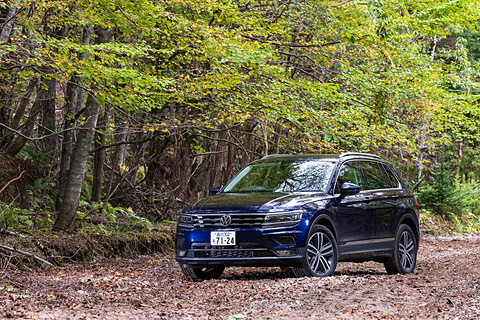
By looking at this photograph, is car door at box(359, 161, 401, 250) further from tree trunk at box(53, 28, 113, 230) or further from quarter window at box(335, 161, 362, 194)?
tree trunk at box(53, 28, 113, 230)

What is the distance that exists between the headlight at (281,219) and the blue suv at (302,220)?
0.04ft

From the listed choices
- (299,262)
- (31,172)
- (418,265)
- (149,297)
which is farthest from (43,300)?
(31,172)

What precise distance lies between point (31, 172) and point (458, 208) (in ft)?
52.4

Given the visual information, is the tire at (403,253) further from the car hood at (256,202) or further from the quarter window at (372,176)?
the car hood at (256,202)

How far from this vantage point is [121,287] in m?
7.86

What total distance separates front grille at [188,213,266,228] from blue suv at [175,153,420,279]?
0.01 meters

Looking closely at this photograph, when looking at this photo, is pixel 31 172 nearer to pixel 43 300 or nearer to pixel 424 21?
pixel 43 300

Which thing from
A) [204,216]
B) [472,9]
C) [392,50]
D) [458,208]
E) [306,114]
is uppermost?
[472,9]

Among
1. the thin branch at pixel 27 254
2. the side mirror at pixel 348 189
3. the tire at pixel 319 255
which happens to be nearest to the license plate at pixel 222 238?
the tire at pixel 319 255

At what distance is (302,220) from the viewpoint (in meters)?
8.27

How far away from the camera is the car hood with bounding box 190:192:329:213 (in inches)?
328

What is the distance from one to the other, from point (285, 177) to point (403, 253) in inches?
106

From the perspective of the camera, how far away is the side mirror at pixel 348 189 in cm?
903

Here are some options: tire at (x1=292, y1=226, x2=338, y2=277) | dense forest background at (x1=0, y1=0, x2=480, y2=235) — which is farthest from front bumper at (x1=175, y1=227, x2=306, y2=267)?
dense forest background at (x1=0, y1=0, x2=480, y2=235)
